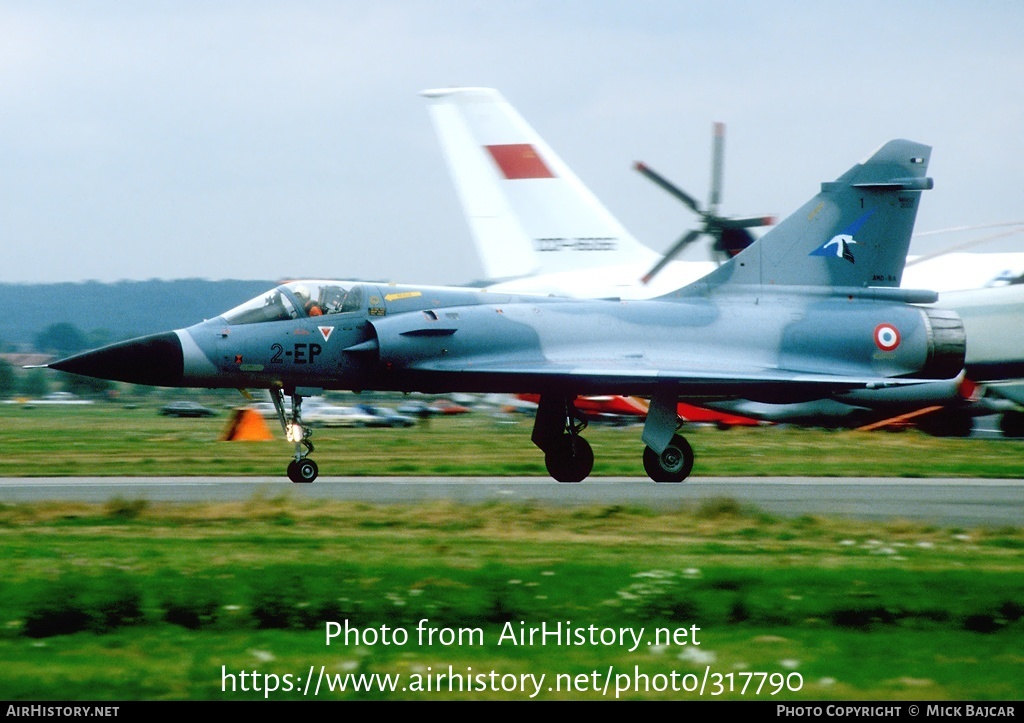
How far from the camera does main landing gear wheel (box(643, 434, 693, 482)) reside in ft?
60.0

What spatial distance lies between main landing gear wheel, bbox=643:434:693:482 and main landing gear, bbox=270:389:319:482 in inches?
187

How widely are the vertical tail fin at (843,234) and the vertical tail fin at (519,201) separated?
8.37 m

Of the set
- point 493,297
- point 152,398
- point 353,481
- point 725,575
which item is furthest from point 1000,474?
point 152,398

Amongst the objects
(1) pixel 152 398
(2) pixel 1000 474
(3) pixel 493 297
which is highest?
(3) pixel 493 297

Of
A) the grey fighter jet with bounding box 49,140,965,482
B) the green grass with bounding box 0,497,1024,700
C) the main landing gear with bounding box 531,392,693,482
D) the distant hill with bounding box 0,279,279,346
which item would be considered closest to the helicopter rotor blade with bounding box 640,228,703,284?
the grey fighter jet with bounding box 49,140,965,482

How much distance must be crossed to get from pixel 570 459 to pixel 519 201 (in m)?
10.3

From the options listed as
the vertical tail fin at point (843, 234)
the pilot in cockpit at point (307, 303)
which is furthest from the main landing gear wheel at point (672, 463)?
the pilot in cockpit at point (307, 303)

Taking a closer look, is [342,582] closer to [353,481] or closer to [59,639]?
[59,639]

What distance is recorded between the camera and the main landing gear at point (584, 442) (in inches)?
717

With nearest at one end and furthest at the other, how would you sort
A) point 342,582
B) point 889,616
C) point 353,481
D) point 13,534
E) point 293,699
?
point 293,699
point 889,616
point 342,582
point 13,534
point 353,481

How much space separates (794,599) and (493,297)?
10788mm

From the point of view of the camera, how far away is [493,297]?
61.6 feet

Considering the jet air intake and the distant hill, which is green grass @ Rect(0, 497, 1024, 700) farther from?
the distant hill

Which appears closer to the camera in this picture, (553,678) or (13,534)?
(553,678)
